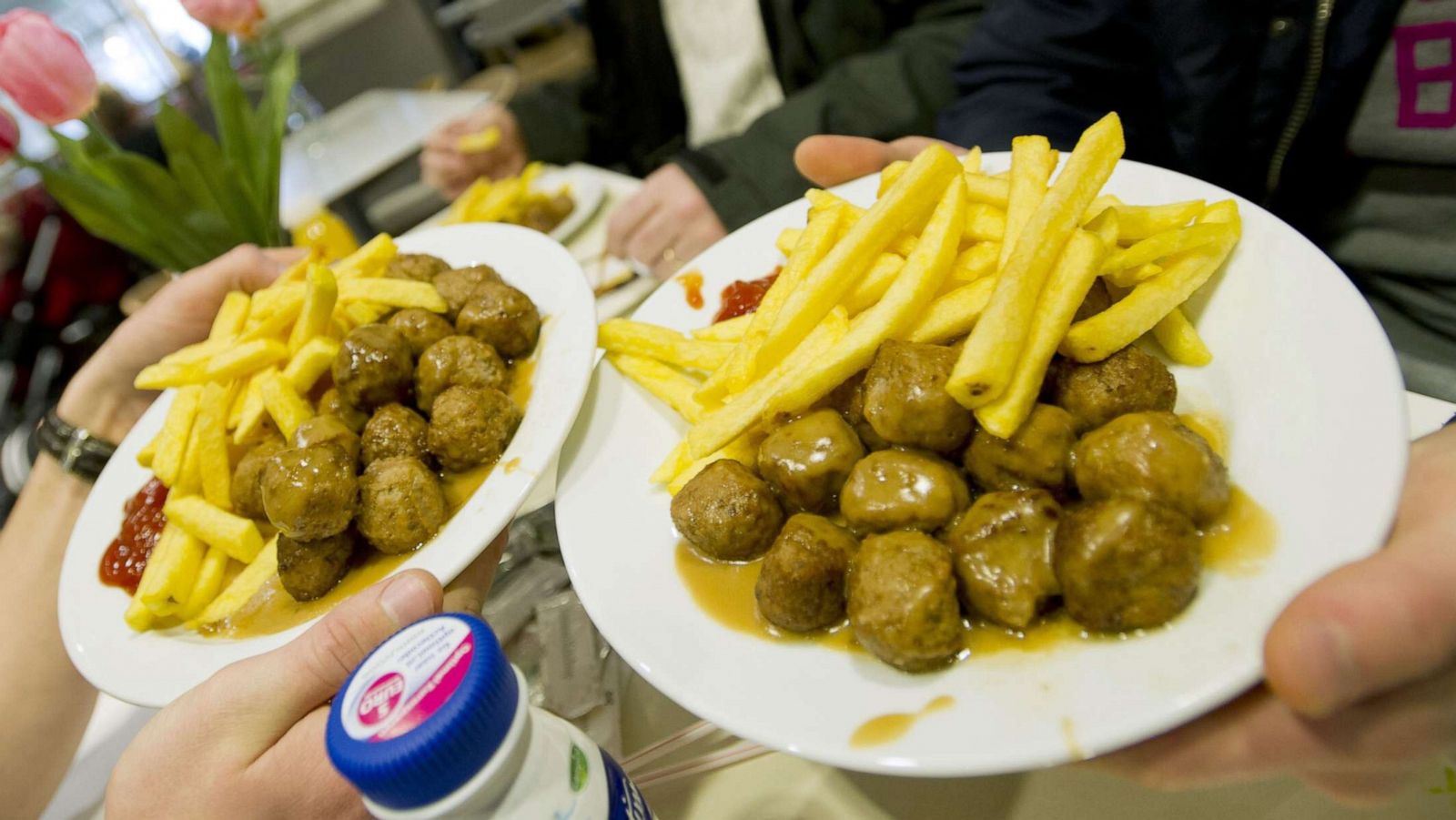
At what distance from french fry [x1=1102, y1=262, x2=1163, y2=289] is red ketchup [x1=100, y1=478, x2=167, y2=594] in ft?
7.35

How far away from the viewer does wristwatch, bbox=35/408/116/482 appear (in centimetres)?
238

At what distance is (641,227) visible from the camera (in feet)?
9.59

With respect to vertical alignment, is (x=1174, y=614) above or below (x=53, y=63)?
below

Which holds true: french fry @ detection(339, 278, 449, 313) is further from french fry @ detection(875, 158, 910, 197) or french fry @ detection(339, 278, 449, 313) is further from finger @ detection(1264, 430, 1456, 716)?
finger @ detection(1264, 430, 1456, 716)

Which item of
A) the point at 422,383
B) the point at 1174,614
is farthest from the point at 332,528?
the point at 1174,614

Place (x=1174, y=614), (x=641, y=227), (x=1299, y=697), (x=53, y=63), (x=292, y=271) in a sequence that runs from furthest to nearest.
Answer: (x=641, y=227), (x=292, y=271), (x=53, y=63), (x=1174, y=614), (x=1299, y=697)

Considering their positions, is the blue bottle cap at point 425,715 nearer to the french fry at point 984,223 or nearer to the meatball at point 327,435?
the meatball at point 327,435

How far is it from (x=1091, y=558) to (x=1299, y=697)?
0.28 metres

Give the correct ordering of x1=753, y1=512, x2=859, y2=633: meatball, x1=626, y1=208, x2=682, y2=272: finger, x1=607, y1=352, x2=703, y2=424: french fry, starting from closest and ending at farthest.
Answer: x1=753, y1=512, x2=859, y2=633: meatball, x1=607, y1=352, x2=703, y2=424: french fry, x1=626, y1=208, x2=682, y2=272: finger

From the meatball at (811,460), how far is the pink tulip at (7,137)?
2413 mm

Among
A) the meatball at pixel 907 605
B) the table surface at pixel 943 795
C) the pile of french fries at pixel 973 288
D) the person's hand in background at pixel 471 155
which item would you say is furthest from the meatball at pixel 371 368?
the person's hand in background at pixel 471 155

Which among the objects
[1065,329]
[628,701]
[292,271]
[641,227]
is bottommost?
[628,701]

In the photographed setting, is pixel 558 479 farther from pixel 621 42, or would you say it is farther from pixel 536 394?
pixel 621 42

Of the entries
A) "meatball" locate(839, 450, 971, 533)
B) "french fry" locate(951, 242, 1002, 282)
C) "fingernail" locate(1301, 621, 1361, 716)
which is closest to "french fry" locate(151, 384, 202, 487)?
"meatball" locate(839, 450, 971, 533)
